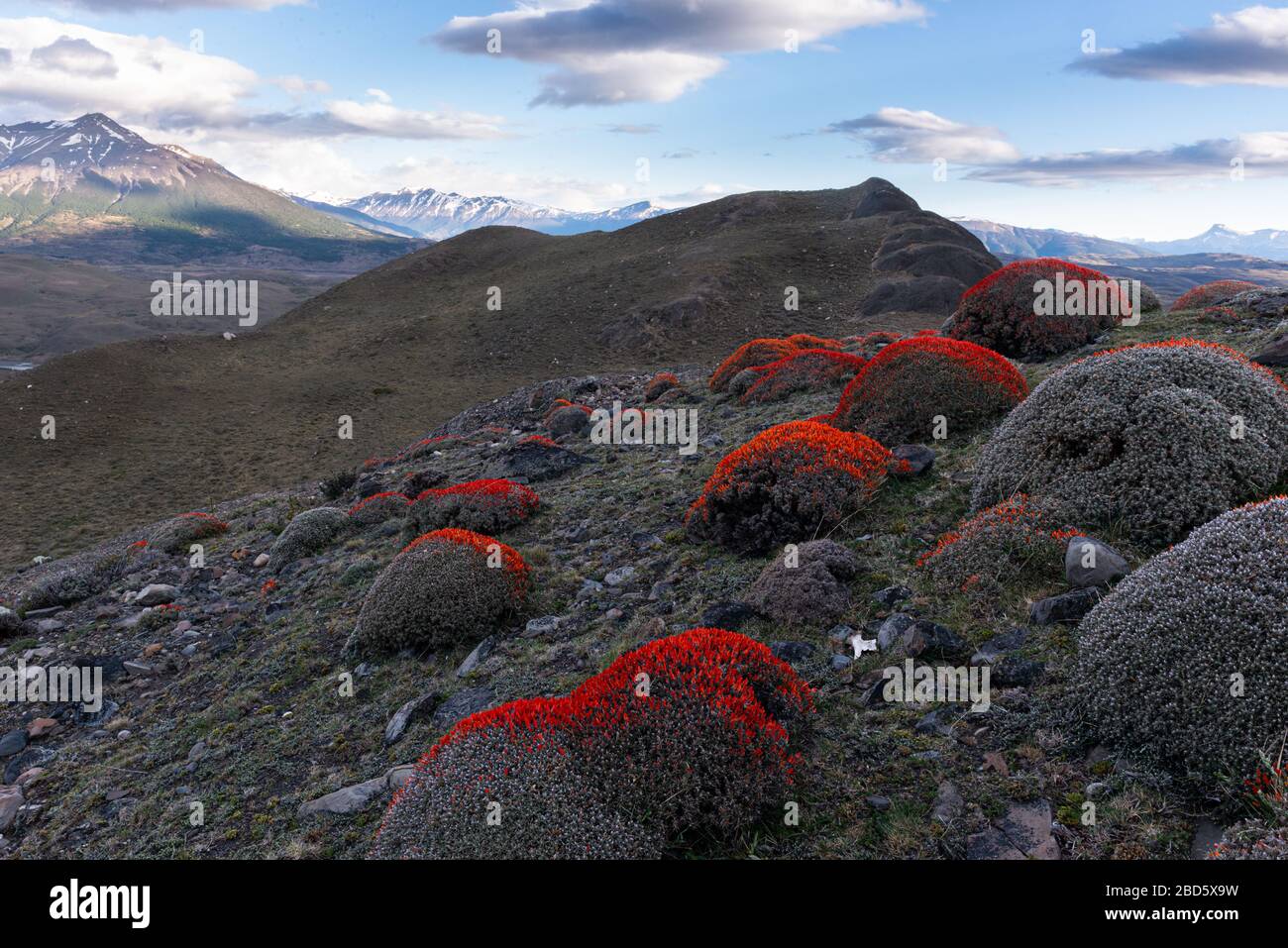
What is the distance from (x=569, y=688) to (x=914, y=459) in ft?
21.4

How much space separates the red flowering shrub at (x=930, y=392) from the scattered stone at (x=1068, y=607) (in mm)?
5610

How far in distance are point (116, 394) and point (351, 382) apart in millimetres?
13364

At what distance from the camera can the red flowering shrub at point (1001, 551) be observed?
7.03m

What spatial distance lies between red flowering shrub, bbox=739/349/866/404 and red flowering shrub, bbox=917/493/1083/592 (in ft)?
37.7

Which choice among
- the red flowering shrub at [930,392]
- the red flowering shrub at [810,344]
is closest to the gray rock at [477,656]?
the red flowering shrub at [930,392]

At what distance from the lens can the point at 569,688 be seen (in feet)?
24.1

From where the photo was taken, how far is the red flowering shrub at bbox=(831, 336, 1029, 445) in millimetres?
11742

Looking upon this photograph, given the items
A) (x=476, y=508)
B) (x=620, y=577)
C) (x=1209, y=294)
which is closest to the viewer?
(x=620, y=577)

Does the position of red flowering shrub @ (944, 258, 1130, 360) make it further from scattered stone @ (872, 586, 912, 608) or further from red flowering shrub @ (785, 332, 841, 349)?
scattered stone @ (872, 586, 912, 608)

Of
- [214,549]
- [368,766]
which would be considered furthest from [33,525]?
[368,766]

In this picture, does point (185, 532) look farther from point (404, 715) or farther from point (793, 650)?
point (793, 650)

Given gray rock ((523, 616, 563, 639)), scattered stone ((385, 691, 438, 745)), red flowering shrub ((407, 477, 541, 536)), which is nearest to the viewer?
scattered stone ((385, 691, 438, 745))

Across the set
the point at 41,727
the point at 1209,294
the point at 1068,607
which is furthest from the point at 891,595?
the point at 1209,294

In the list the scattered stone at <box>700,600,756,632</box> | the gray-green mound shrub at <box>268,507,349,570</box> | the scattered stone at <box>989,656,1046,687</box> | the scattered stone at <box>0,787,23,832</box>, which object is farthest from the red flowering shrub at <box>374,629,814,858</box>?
the gray-green mound shrub at <box>268,507,349,570</box>
